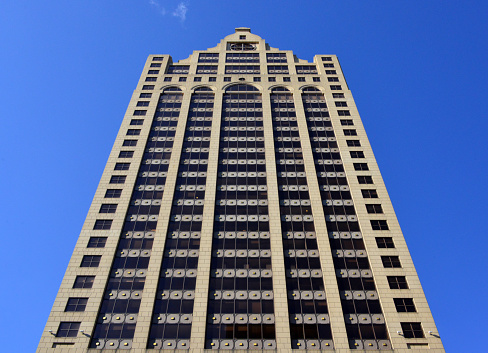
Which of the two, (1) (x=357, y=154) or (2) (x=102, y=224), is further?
(1) (x=357, y=154)

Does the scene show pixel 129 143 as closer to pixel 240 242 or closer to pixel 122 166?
pixel 122 166

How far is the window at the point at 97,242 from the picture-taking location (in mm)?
47281

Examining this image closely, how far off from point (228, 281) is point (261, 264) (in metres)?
4.69

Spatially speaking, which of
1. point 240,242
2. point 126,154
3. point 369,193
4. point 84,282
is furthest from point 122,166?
point 369,193

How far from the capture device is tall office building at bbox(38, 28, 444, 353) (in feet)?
131

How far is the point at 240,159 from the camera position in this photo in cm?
6122

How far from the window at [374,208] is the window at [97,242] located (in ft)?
118

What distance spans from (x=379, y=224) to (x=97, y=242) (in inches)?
1468

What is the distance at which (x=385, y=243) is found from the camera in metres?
48.7

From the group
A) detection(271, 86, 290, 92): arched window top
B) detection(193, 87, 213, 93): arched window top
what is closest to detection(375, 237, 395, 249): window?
detection(271, 86, 290, 92): arched window top

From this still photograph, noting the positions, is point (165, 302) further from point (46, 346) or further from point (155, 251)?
point (46, 346)

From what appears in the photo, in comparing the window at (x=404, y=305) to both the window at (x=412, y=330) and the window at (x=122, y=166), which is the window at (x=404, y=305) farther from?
the window at (x=122, y=166)

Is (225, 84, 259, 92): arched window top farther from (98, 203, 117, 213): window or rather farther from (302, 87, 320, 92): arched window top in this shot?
(98, 203, 117, 213): window

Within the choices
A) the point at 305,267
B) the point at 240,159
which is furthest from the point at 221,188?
the point at 305,267
